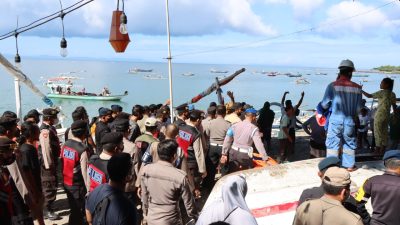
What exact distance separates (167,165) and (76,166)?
62.2 inches

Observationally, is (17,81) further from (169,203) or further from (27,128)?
(169,203)

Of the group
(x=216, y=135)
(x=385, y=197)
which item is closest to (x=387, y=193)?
(x=385, y=197)

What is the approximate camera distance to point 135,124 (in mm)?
7266

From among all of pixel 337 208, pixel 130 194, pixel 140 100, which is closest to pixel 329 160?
pixel 337 208

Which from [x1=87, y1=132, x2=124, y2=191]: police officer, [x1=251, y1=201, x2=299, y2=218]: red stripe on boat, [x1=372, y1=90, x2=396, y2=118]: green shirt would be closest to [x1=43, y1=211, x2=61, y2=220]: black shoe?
[x1=87, y1=132, x2=124, y2=191]: police officer

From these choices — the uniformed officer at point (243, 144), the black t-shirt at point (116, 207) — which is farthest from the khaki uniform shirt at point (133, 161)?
the uniformed officer at point (243, 144)

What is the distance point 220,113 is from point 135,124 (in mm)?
1596

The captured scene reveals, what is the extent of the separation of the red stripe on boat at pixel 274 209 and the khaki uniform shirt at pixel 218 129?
98.4 inches

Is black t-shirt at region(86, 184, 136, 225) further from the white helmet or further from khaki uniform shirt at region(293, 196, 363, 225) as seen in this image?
the white helmet

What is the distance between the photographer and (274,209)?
197 inches

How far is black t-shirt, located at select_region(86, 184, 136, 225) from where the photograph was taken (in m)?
3.06

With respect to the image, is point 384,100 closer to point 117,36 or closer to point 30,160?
point 117,36

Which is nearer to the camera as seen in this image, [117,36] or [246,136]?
[246,136]

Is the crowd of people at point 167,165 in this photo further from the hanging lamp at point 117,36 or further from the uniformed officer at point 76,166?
the hanging lamp at point 117,36
